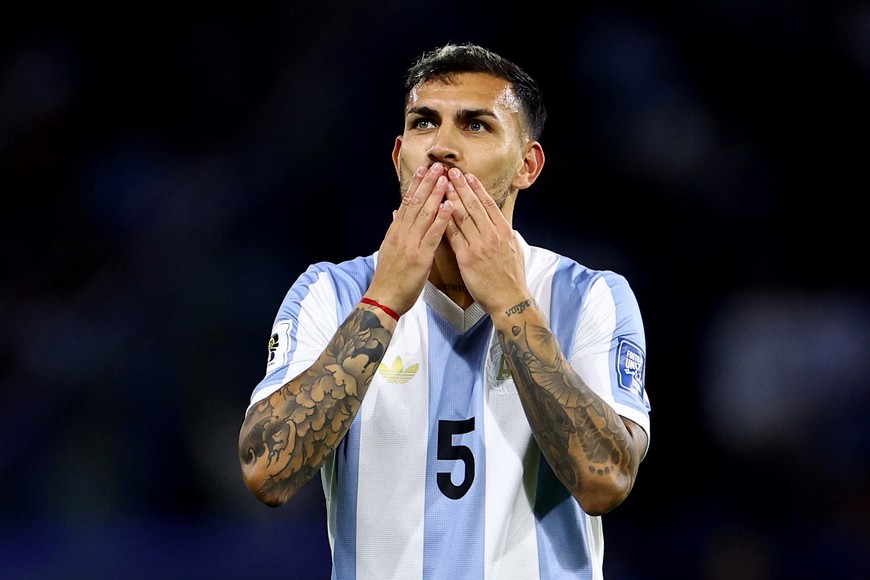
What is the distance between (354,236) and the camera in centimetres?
463

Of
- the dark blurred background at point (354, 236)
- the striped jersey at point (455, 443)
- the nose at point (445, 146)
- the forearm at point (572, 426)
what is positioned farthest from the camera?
the dark blurred background at point (354, 236)

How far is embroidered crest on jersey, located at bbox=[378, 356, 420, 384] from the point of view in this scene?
87.5 inches

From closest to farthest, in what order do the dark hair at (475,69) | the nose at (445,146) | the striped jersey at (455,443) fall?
1. the striped jersey at (455,443)
2. the nose at (445,146)
3. the dark hair at (475,69)

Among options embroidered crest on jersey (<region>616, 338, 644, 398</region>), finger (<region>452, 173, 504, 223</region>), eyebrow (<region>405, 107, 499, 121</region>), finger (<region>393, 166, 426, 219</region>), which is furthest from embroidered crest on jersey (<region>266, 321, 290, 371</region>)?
embroidered crest on jersey (<region>616, 338, 644, 398</region>)

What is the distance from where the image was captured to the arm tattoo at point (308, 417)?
197 centimetres

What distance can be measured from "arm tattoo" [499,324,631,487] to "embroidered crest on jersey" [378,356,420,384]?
0.28 meters

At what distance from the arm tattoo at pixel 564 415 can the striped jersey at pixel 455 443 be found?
134 millimetres

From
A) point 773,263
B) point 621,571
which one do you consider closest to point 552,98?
point 773,263

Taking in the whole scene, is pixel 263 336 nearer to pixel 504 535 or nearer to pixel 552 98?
pixel 552 98

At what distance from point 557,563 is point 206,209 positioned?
298cm

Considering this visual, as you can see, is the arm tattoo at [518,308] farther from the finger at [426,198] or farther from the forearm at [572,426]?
the finger at [426,198]

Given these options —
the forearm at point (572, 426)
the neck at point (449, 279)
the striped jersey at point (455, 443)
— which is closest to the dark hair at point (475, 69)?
the neck at point (449, 279)

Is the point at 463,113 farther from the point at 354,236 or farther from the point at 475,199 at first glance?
the point at 354,236

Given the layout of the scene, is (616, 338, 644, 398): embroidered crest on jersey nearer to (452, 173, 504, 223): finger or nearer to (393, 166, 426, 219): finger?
(452, 173, 504, 223): finger
